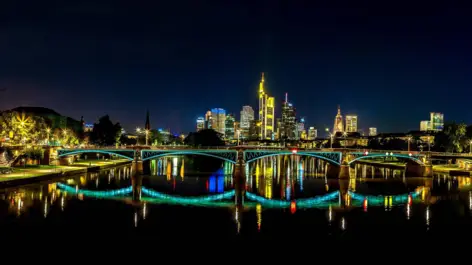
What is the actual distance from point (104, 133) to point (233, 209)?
98179 millimetres

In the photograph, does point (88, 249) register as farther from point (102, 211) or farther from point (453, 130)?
point (453, 130)

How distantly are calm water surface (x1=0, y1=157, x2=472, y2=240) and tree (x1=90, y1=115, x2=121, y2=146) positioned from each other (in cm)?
6494

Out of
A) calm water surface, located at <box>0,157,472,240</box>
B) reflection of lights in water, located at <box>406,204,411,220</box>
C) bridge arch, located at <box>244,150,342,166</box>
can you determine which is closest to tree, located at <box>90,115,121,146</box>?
calm water surface, located at <box>0,157,472,240</box>

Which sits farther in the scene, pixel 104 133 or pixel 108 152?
pixel 104 133

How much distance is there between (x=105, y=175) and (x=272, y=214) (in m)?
47.2

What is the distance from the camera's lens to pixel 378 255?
3048 centimetres

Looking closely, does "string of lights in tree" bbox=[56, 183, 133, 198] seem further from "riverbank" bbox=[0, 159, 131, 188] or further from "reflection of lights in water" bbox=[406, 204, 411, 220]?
"reflection of lights in water" bbox=[406, 204, 411, 220]

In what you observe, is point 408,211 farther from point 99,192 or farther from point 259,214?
point 99,192

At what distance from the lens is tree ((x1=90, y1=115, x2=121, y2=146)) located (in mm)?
134500

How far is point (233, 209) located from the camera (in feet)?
154

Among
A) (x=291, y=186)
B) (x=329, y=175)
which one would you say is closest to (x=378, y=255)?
(x=291, y=186)

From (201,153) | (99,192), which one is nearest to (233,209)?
(99,192)

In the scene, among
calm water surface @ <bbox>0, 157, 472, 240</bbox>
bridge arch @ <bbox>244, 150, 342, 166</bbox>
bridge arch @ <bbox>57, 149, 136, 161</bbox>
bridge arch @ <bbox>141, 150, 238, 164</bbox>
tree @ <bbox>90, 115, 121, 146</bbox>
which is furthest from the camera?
tree @ <bbox>90, 115, 121, 146</bbox>

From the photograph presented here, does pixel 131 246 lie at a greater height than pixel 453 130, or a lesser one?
lesser
